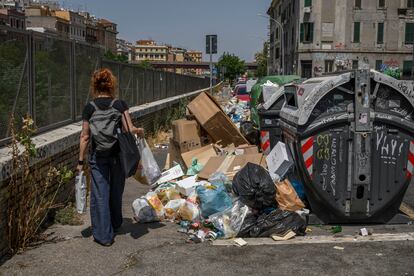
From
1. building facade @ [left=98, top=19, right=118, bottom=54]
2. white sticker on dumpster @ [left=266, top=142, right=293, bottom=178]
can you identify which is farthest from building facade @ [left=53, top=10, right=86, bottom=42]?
white sticker on dumpster @ [left=266, top=142, right=293, bottom=178]

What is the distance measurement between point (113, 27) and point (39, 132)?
181091 mm

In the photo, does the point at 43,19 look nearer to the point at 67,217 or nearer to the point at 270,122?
the point at 270,122

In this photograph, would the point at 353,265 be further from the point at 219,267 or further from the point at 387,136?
the point at 387,136

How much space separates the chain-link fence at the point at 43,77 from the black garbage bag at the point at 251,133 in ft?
9.84

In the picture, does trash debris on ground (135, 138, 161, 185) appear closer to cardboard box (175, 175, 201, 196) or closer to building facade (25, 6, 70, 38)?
cardboard box (175, 175, 201, 196)

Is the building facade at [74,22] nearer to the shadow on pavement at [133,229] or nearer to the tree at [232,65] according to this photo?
the tree at [232,65]

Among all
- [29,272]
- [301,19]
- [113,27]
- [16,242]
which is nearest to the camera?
[29,272]

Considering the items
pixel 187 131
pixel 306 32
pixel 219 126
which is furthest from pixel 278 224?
pixel 306 32

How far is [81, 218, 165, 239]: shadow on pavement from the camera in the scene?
5.62m

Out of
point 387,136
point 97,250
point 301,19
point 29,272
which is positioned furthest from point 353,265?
point 301,19

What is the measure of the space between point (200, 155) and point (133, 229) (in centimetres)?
Result: 244

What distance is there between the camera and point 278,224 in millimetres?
5559

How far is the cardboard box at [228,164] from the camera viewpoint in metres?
6.99

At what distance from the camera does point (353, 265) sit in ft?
15.7
